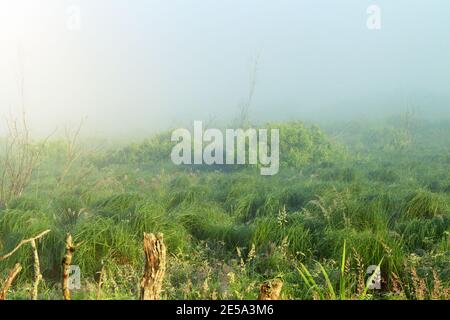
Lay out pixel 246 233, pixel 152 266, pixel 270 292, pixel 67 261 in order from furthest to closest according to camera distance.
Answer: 1. pixel 246 233
2. pixel 67 261
3. pixel 152 266
4. pixel 270 292

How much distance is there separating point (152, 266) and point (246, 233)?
11.4 feet

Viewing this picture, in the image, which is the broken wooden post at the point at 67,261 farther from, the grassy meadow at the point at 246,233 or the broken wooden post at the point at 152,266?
Result: the grassy meadow at the point at 246,233

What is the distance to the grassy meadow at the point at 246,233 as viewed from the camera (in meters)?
4.81

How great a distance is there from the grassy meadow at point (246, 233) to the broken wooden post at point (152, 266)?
88 centimetres

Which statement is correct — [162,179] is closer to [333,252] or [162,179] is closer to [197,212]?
[197,212]

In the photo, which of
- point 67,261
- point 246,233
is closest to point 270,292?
point 67,261

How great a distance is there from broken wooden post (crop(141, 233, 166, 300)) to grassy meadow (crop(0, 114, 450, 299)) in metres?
0.88

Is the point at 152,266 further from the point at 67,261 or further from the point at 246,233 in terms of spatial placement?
the point at 246,233

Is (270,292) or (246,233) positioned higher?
(270,292)

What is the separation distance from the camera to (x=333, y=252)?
5609mm

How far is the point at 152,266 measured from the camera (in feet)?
9.71

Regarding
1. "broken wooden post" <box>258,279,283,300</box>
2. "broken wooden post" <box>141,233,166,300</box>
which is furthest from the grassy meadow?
"broken wooden post" <box>141,233,166,300</box>

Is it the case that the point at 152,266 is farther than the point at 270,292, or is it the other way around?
the point at 152,266
